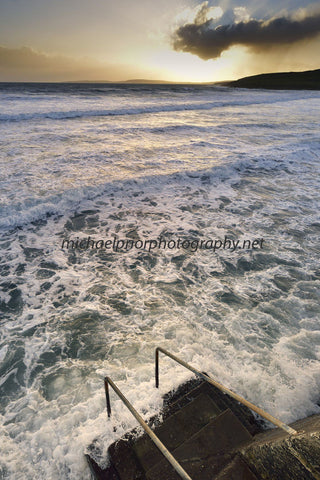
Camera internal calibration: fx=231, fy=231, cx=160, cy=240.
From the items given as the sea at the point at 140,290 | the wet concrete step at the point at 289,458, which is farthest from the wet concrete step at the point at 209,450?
the sea at the point at 140,290

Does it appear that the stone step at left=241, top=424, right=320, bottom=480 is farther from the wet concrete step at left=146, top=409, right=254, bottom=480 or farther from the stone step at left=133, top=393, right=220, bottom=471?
the stone step at left=133, top=393, right=220, bottom=471

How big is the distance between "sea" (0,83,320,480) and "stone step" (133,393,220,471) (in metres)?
0.39

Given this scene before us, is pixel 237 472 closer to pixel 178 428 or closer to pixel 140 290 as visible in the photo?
pixel 178 428

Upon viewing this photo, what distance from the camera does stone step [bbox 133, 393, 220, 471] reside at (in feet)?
8.67

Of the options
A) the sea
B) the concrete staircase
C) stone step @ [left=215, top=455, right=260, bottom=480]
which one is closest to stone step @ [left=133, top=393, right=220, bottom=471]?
the concrete staircase

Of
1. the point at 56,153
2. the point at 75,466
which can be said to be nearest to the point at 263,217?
the point at 75,466

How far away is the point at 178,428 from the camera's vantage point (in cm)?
288

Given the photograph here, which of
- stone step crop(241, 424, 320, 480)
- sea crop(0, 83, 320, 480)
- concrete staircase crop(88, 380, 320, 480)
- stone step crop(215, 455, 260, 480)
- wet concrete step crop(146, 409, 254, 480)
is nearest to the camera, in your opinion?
stone step crop(241, 424, 320, 480)

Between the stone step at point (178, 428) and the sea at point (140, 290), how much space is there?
1.28ft

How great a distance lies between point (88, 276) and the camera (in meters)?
6.03

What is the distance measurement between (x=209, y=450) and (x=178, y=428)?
45cm

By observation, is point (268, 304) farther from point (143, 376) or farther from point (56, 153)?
point (56, 153)

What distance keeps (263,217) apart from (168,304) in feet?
17.4

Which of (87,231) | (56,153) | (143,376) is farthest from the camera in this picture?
(56,153)
